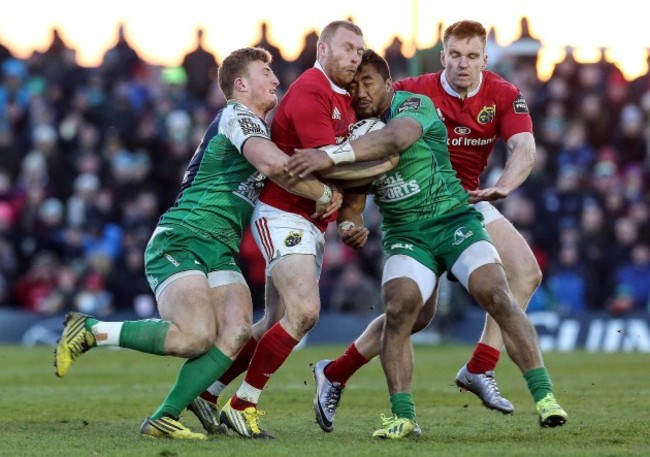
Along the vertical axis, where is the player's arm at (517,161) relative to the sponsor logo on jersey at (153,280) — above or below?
above

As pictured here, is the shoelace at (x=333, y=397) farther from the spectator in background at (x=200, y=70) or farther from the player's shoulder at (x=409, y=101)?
the spectator in background at (x=200, y=70)

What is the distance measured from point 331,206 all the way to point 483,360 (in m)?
1.93

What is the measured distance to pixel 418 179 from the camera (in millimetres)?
9867

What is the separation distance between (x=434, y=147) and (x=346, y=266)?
38.9ft

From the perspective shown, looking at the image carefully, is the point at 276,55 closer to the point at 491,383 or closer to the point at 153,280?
the point at 491,383

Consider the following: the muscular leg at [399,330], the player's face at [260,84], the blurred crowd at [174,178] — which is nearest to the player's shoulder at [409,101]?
the player's face at [260,84]

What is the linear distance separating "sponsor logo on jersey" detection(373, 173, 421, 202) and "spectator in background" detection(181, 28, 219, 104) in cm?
1451

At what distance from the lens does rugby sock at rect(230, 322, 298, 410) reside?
956 centimetres

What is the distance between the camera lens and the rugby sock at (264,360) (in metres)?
9.56

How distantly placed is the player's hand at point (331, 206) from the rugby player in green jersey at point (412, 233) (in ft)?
0.61

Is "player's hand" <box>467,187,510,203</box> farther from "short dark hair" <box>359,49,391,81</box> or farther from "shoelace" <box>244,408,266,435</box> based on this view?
"shoelace" <box>244,408,266,435</box>

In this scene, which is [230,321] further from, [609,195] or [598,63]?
[598,63]

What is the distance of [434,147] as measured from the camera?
9.99 metres

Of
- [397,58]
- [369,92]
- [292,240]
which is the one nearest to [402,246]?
[292,240]
